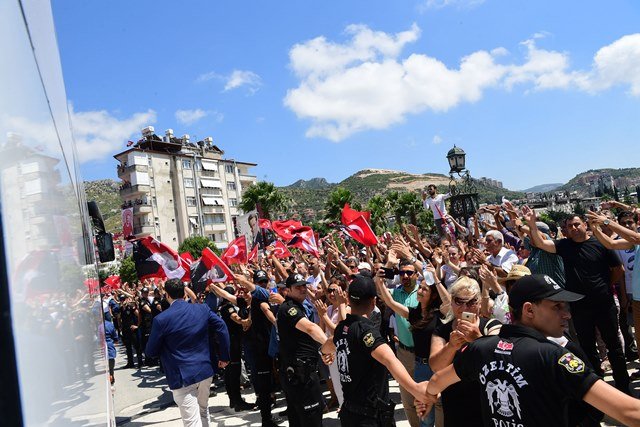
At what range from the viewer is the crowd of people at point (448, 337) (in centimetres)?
236

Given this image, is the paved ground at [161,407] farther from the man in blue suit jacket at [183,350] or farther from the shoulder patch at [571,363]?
the shoulder patch at [571,363]

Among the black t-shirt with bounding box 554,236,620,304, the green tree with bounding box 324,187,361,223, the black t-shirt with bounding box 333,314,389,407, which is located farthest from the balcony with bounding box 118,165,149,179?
the black t-shirt with bounding box 333,314,389,407

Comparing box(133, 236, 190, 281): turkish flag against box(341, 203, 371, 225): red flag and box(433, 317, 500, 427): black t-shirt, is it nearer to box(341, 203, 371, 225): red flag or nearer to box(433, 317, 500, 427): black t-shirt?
box(341, 203, 371, 225): red flag

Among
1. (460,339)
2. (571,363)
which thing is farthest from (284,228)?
(571,363)

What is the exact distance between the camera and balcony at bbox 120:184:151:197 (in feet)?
212

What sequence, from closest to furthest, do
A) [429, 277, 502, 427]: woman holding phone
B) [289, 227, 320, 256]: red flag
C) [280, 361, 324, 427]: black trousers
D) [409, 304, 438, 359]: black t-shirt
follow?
[429, 277, 502, 427]: woman holding phone < [409, 304, 438, 359]: black t-shirt < [280, 361, 324, 427]: black trousers < [289, 227, 320, 256]: red flag

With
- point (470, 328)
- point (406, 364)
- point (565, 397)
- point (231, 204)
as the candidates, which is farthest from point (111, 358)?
point (231, 204)

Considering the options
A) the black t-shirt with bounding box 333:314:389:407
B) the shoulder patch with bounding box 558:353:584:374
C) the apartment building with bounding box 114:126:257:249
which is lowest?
the black t-shirt with bounding box 333:314:389:407

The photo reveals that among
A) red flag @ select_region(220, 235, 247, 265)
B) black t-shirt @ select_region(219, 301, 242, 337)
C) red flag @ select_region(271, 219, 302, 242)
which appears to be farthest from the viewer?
red flag @ select_region(271, 219, 302, 242)

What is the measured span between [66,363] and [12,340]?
733 millimetres

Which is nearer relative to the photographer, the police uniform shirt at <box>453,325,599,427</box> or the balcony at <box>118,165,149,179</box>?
the police uniform shirt at <box>453,325,599,427</box>

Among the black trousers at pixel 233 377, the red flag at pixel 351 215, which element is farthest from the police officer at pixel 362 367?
the red flag at pixel 351 215

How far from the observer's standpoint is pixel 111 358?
9352mm

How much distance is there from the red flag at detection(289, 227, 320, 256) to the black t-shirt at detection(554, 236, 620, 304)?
23.8 feet
